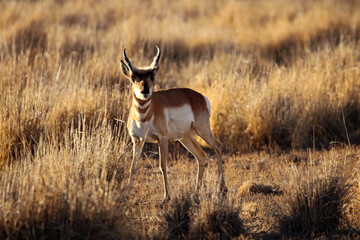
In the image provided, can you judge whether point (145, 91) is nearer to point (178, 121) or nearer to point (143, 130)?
point (143, 130)

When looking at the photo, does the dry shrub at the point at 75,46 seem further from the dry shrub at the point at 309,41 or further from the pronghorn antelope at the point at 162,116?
the pronghorn antelope at the point at 162,116

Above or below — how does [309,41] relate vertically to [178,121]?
below

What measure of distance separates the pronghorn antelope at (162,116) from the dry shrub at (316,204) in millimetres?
845

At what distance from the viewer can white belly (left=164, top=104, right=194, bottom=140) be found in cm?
614

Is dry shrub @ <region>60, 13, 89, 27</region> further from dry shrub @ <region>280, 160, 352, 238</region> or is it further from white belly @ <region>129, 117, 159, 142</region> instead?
dry shrub @ <region>280, 160, 352, 238</region>

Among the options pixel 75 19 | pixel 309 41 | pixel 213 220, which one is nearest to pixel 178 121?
pixel 213 220

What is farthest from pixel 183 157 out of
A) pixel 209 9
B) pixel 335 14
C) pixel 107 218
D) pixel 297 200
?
pixel 209 9

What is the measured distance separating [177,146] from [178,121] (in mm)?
2249

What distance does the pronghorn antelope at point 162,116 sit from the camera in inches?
220

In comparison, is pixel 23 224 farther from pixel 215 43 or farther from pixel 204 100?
pixel 215 43

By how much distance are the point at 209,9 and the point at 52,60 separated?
38.1 feet

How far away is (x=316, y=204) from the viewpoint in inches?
194

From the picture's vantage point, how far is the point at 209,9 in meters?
20.7

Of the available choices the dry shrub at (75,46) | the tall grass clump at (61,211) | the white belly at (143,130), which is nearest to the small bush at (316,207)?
the tall grass clump at (61,211)
